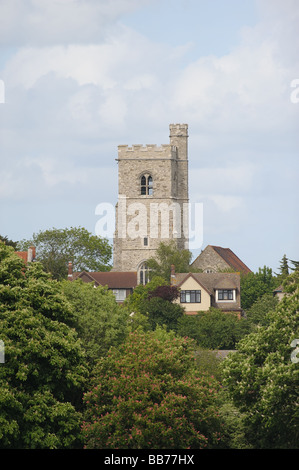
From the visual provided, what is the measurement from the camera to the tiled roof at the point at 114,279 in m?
105

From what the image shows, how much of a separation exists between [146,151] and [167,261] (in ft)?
58.7

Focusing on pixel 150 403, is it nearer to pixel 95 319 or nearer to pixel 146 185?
pixel 95 319

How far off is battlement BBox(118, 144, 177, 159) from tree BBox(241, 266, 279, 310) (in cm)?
2080

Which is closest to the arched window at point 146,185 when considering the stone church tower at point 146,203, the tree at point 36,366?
the stone church tower at point 146,203

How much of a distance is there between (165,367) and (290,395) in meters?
6.75

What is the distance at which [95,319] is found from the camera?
52625mm

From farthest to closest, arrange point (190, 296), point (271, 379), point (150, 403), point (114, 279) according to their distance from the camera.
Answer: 1. point (114, 279)
2. point (190, 296)
3. point (150, 403)
4. point (271, 379)

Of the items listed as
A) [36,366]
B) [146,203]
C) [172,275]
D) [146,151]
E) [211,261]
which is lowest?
[36,366]

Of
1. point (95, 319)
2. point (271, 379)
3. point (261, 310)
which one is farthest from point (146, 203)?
point (271, 379)

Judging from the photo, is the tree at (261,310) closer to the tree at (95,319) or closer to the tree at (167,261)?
the tree at (167,261)

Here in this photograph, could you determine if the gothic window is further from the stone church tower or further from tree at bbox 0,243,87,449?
tree at bbox 0,243,87,449

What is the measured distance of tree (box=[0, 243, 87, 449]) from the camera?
39.9m

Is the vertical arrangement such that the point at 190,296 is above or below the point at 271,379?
above

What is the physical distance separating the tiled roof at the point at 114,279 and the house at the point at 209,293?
400 inches
